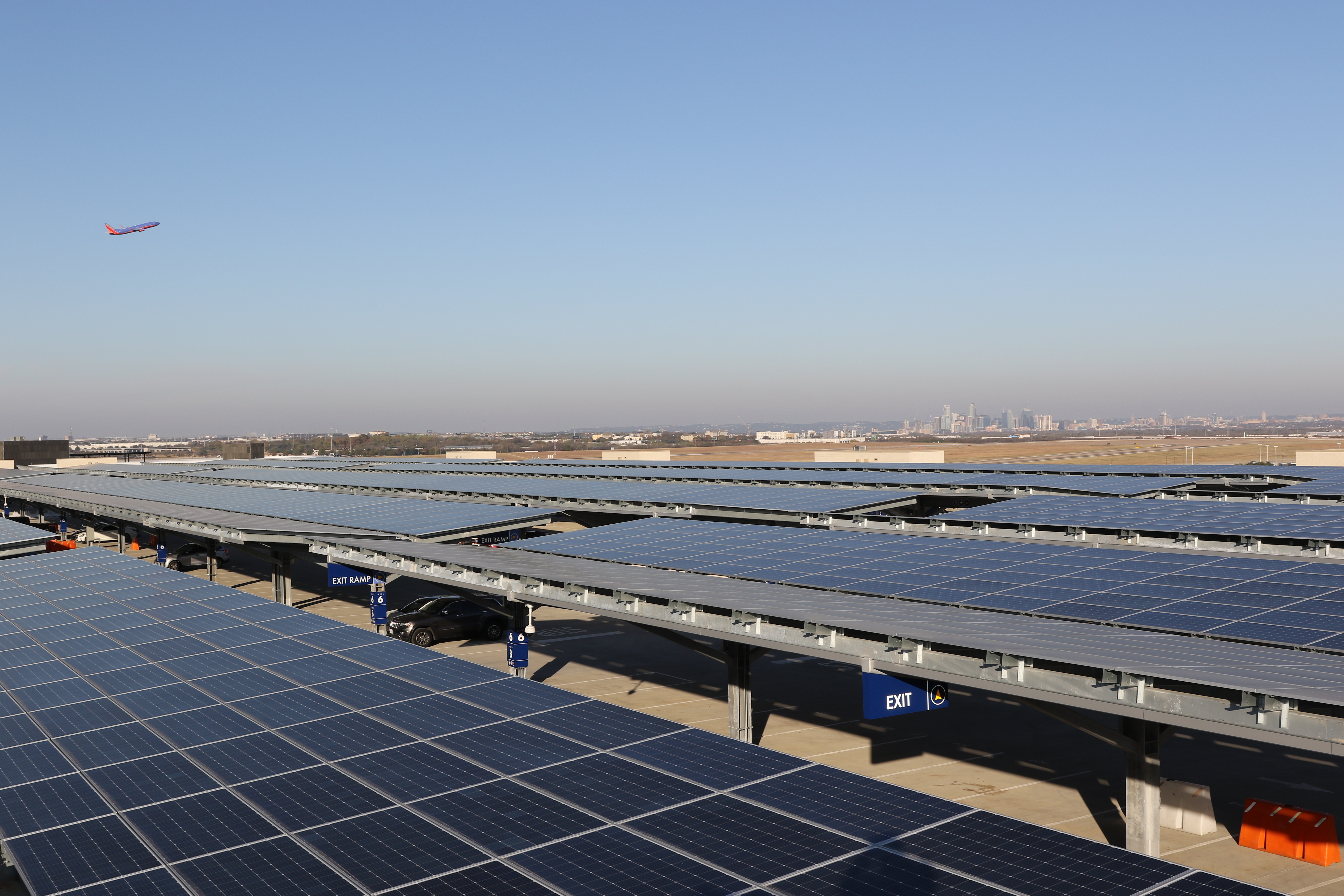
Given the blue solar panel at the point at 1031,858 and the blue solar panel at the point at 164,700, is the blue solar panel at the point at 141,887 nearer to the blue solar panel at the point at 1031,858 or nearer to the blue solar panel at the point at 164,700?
the blue solar panel at the point at 164,700

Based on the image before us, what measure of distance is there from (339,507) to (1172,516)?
106ft

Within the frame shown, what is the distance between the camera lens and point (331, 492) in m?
52.9

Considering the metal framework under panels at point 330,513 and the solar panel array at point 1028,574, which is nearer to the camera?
the solar panel array at point 1028,574

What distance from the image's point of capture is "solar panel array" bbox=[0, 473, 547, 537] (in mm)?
33375

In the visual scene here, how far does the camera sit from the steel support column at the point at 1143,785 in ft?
46.6

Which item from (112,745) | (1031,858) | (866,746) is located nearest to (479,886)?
(1031,858)

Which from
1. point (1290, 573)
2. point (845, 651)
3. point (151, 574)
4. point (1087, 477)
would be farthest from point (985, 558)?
point (1087, 477)

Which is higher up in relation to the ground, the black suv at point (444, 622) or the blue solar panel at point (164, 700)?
the blue solar panel at point (164, 700)

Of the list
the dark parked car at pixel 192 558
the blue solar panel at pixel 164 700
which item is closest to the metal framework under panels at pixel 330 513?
the dark parked car at pixel 192 558

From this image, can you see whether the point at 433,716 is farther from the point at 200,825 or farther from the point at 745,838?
the point at 745,838

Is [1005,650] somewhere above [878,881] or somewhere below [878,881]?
above

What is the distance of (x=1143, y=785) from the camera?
14266mm

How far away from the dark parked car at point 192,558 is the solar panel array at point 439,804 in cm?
4215

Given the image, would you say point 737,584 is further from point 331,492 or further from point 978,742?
point 331,492
